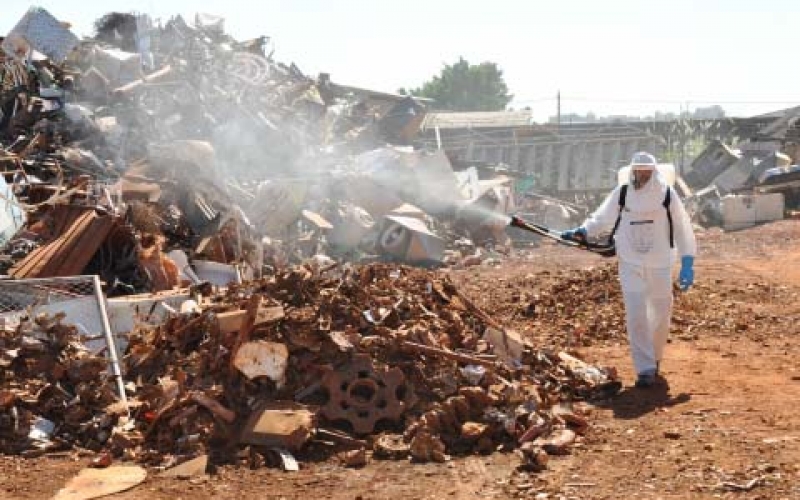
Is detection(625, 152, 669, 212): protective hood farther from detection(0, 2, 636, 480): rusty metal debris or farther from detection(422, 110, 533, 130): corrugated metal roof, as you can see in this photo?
detection(422, 110, 533, 130): corrugated metal roof

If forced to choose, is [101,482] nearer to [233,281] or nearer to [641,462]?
[641,462]

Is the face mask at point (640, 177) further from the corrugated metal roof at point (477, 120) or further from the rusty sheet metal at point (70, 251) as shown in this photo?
the corrugated metal roof at point (477, 120)

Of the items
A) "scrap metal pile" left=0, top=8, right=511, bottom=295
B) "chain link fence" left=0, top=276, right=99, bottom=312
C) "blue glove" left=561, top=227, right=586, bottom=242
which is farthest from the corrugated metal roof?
"chain link fence" left=0, top=276, right=99, bottom=312

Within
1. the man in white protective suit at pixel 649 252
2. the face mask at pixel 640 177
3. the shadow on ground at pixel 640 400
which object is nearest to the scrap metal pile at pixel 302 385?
the shadow on ground at pixel 640 400

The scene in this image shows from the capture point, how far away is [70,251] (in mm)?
8867

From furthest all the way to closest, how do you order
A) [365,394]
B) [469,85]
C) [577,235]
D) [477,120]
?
[469,85] < [477,120] < [577,235] < [365,394]

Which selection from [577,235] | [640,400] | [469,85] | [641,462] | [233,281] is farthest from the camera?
[469,85]

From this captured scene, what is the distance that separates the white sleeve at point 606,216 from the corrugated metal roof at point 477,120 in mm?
16751

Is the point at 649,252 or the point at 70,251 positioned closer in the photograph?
the point at 649,252

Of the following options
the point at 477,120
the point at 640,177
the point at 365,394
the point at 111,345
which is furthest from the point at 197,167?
the point at 477,120

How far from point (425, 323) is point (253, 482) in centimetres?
184

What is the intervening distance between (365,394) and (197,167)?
767 cm

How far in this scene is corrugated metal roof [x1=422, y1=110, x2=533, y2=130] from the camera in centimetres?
2500

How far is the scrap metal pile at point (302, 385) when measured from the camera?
5480 mm
